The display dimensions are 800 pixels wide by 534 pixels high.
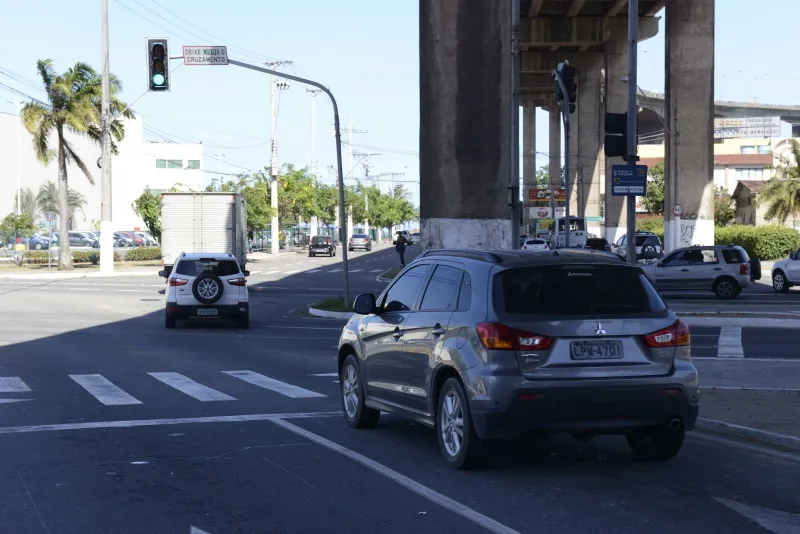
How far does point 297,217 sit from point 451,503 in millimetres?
104249

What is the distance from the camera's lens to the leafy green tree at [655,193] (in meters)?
127

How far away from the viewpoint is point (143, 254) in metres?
72.7

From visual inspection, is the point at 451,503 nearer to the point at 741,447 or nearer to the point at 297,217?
the point at 741,447

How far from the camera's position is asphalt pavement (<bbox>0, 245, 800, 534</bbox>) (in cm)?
735

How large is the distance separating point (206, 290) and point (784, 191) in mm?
56668

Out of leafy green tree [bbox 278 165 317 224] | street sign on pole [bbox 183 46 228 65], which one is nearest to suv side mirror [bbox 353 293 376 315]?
street sign on pole [bbox 183 46 228 65]

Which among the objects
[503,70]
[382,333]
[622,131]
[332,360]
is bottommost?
[332,360]

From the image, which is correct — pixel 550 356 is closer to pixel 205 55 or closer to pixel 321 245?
pixel 205 55

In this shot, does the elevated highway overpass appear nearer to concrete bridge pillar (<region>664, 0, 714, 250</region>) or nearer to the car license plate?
concrete bridge pillar (<region>664, 0, 714, 250</region>)

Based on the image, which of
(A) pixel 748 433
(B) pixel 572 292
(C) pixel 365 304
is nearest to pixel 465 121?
(C) pixel 365 304

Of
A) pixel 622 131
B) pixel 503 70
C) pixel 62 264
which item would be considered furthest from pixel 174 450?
pixel 62 264

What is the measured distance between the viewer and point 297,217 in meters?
111

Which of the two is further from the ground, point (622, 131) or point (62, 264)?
point (622, 131)

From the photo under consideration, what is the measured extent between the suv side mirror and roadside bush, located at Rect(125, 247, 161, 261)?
63560 mm
